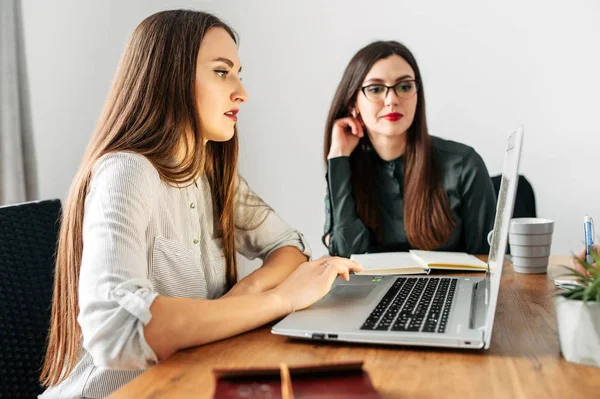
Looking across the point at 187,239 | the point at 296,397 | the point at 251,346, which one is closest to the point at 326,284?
the point at 251,346

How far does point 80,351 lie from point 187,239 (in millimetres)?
289

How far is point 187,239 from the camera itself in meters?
1.26

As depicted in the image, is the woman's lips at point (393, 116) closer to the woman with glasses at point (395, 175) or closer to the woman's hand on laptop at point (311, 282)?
the woman with glasses at point (395, 175)

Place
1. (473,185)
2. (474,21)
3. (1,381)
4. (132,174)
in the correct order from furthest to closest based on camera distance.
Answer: (474,21), (473,185), (1,381), (132,174)

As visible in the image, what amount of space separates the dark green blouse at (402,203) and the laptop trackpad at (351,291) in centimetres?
73

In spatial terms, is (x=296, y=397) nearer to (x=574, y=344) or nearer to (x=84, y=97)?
(x=574, y=344)

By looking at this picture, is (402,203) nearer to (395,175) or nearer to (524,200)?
(395,175)

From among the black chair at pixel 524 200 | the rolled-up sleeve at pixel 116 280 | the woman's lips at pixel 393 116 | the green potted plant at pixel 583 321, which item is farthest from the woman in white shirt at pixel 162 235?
the black chair at pixel 524 200

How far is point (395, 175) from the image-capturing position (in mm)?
2172

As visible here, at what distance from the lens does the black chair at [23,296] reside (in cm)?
122

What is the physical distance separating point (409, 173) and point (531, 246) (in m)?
0.69

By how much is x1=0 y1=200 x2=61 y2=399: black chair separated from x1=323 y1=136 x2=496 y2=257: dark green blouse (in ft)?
3.27

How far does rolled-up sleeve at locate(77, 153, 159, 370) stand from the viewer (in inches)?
34.3

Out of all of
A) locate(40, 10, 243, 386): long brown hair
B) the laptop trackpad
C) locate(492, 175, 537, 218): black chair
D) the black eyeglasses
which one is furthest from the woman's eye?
the laptop trackpad
